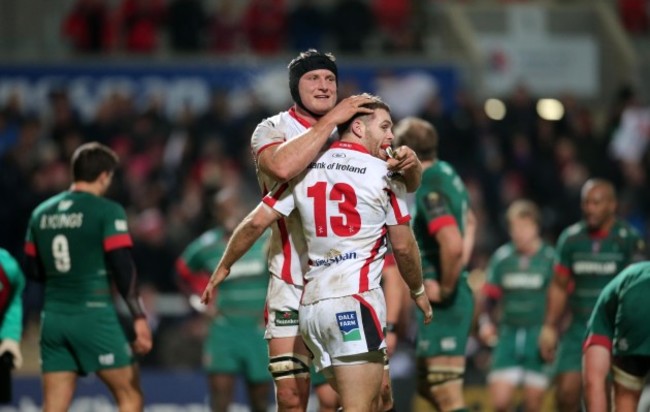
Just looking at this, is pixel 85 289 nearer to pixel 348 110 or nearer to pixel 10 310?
pixel 10 310

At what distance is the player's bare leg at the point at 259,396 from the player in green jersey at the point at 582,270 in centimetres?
250

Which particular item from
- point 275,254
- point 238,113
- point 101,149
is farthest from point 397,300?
point 238,113

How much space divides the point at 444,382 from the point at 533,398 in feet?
10.8

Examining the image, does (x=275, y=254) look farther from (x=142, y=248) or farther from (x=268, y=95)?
(x=268, y=95)

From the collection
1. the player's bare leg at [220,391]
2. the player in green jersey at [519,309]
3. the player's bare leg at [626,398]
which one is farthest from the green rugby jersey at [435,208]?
the player in green jersey at [519,309]

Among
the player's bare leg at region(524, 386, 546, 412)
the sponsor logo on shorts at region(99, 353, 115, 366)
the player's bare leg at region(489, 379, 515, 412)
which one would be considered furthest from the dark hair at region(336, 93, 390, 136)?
the player's bare leg at region(524, 386, 546, 412)

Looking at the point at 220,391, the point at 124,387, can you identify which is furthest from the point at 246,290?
the point at 124,387

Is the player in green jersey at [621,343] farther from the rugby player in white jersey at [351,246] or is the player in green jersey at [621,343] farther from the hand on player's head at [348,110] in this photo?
the hand on player's head at [348,110]

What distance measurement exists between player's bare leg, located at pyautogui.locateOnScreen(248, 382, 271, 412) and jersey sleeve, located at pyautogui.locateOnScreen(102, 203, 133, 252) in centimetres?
293

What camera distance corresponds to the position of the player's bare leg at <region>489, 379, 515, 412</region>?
1231 centimetres

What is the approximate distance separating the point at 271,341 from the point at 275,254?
0.52 metres

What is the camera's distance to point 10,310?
9.34 metres

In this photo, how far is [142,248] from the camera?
15938mm

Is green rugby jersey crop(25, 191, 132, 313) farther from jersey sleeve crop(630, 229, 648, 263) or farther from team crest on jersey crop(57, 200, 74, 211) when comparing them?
jersey sleeve crop(630, 229, 648, 263)
